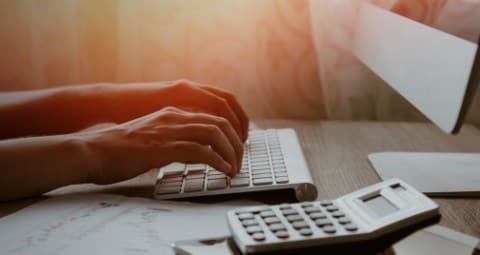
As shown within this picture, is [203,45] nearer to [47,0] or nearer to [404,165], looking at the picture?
[47,0]

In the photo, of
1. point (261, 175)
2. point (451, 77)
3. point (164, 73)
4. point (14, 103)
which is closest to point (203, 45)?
point (164, 73)

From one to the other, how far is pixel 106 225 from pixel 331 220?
217 mm

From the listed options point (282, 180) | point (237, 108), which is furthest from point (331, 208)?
point (237, 108)

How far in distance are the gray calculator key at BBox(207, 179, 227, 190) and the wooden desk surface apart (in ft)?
0.24

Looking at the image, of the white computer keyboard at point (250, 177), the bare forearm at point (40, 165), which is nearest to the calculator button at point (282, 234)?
the white computer keyboard at point (250, 177)

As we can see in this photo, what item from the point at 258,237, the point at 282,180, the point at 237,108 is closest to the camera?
the point at 258,237

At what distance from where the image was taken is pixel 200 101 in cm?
89

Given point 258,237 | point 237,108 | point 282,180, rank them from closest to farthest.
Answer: point 258,237, point 282,180, point 237,108

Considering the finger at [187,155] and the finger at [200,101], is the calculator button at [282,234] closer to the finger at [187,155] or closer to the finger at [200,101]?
the finger at [187,155]

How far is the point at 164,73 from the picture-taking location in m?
1.14

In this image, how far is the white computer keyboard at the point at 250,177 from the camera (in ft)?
2.20

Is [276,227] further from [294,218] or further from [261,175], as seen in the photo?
[261,175]

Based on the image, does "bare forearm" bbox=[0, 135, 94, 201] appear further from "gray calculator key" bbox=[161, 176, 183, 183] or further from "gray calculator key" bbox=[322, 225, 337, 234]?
"gray calculator key" bbox=[322, 225, 337, 234]

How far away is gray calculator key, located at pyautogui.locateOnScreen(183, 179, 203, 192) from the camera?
690 millimetres
